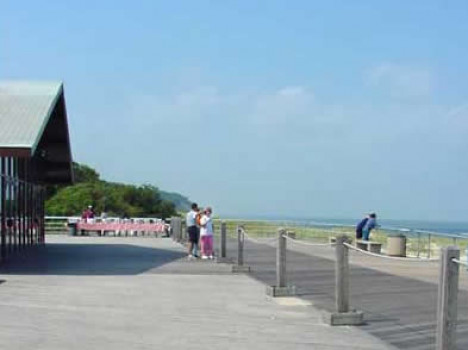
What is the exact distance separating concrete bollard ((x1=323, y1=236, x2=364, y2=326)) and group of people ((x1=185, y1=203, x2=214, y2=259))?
45.8 feet

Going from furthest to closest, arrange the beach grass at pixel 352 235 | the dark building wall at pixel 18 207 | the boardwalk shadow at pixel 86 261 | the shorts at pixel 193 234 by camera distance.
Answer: the beach grass at pixel 352 235 → the shorts at pixel 193 234 → the dark building wall at pixel 18 207 → the boardwalk shadow at pixel 86 261

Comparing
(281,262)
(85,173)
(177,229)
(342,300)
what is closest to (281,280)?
(281,262)

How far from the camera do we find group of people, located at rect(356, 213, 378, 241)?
1243 inches

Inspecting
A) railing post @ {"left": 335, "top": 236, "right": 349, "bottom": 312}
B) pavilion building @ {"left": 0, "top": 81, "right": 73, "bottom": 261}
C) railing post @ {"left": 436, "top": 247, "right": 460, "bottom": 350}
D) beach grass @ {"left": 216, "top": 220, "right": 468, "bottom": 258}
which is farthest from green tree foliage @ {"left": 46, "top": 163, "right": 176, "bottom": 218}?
railing post @ {"left": 436, "top": 247, "right": 460, "bottom": 350}

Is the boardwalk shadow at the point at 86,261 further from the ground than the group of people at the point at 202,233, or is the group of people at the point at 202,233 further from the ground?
the group of people at the point at 202,233

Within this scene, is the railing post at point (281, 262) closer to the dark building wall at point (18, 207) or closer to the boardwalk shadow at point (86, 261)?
the boardwalk shadow at point (86, 261)

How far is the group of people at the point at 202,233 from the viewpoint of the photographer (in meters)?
26.1

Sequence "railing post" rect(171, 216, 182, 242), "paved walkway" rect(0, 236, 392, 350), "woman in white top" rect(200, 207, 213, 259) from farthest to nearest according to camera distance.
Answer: "railing post" rect(171, 216, 182, 242) < "woman in white top" rect(200, 207, 213, 259) < "paved walkway" rect(0, 236, 392, 350)

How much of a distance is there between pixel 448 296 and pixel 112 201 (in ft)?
204

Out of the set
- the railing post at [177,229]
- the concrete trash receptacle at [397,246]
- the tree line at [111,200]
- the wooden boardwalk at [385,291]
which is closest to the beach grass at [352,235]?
the concrete trash receptacle at [397,246]

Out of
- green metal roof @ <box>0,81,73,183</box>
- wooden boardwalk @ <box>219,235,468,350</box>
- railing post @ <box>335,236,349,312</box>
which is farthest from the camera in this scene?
green metal roof @ <box>0,81,73,183</box>

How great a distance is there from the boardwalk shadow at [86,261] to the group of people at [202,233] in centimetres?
74

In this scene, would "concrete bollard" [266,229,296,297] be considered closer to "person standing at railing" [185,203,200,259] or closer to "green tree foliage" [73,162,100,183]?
"person standing at railing" [185,203,200,259]

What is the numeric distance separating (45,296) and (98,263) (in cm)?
913
